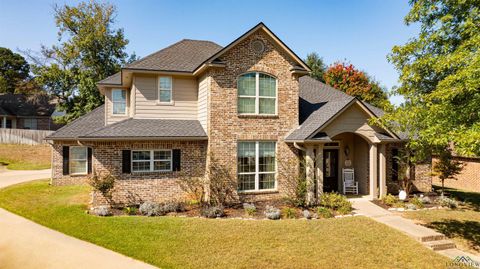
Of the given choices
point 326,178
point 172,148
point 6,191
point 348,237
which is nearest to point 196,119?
point 172,148

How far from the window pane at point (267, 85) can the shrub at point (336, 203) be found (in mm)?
5624

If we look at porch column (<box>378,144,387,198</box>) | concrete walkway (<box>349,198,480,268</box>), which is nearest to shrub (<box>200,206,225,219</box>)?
concrete walkway (<box>349,198,480,268</box>)

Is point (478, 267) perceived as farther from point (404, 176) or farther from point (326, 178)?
point (326, 178)

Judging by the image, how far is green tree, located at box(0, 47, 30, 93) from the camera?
196 feet

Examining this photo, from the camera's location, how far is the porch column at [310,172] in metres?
13.3

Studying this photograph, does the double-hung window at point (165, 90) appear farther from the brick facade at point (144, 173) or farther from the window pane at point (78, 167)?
the window pane at point (78, 167)

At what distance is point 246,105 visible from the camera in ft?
46.8

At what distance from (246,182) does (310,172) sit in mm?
3106

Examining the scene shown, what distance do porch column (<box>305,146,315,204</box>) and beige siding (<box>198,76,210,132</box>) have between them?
5.11 m

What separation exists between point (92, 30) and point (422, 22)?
35083 millimetres

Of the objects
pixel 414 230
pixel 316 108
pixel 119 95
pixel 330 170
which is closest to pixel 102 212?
pixel 119 95

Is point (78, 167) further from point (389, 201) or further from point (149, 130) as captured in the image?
point (389, 201)

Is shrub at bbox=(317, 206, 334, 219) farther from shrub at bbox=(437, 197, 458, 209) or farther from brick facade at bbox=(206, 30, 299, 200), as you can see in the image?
shrub at bbox=(437, 197, 458, 209)

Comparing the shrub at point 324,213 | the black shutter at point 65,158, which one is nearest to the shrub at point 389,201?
the shrub at point 324,213
